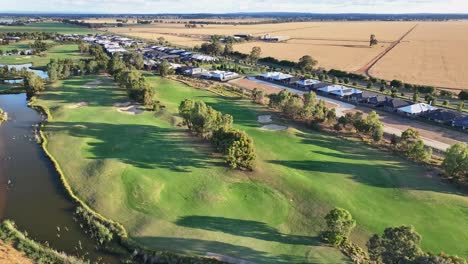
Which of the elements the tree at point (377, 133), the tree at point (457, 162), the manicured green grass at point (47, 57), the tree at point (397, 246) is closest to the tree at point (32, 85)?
the manicured green grass at point (47, 57)

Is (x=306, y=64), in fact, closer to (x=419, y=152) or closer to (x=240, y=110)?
(x=240, y=110)

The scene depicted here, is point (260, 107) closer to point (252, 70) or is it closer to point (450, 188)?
point (450, 188)

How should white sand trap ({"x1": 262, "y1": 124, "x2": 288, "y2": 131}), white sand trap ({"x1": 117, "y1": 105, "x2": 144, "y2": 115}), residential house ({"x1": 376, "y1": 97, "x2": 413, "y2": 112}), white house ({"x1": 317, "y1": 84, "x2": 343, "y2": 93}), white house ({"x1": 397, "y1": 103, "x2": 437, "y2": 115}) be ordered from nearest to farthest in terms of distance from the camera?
white sand trap ({"x1": 262, "y1": 124, "x2": 288, "y2": 131}) → white sand trap ({"x1": 117, "y1": 105, "x2": 144, "y2": 115}) → white house ({"x1": 397, "y1": 103, "x2": 437, "y2": 115}) → residential house ({"x1": 376, "y1": 97, "x2": 413, "y2": 112}) → white house ({"x1": 317, "y1": 84, "x2": 343, "y2": 93})

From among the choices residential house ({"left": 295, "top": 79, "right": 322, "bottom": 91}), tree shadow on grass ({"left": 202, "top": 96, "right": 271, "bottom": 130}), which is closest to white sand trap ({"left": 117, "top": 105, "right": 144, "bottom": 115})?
tree shadow on grass ({"left": 202, "top": 96, "right": 271, "bottom": 130})

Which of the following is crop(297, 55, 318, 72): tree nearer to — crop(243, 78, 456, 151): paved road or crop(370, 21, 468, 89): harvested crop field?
crop(370, 21, 468, 89): harvested crop field

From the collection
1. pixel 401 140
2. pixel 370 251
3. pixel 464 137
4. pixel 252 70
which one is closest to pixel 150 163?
pixel 370 251

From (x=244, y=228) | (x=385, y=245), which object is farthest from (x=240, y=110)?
(x=385, y=245)

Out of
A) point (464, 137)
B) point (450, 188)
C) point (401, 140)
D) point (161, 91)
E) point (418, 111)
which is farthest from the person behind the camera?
point (161, 91)
